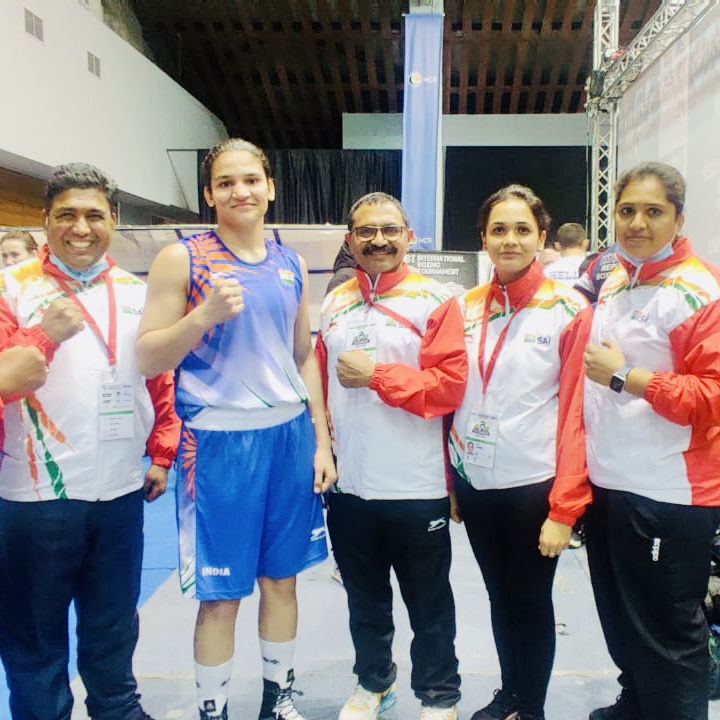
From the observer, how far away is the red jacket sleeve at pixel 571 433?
60.9 inches

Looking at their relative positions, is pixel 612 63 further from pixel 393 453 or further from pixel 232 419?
pixel 232 419

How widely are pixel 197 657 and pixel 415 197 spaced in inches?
223

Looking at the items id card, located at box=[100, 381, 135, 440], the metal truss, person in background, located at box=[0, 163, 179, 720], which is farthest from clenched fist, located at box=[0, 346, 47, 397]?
the metal truss

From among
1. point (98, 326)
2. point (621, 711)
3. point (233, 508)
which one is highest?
point (98, 326)

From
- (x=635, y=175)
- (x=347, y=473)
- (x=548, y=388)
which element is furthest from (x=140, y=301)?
(x=635, y=175)

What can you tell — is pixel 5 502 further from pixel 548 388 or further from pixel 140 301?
pixel 548 388

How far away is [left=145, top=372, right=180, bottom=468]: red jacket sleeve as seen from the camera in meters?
1.76

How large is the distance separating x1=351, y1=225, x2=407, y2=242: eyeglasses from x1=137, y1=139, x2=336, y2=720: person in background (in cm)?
25

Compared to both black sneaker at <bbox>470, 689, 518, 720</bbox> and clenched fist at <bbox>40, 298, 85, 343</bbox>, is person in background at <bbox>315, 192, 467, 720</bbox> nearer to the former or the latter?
black sneaker at <bbox>470, 689, 518, 720</bbox>

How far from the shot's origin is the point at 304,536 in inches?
66.7

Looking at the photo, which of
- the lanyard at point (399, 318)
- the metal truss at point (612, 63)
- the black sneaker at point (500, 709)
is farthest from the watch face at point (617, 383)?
the metal truss at point (612, 63)

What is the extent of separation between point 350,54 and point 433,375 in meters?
9.36

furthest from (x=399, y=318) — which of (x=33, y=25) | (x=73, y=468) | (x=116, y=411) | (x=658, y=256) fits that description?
(x=33, y=25)

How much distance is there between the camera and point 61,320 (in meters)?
1.38
